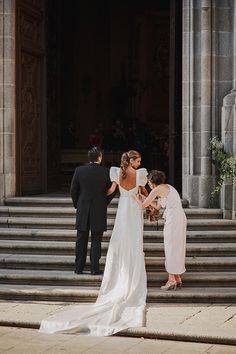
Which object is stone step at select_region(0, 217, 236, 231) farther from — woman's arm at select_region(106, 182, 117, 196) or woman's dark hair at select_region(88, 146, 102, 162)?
woman's dark hair at select_region(88, 146, 102, 162)

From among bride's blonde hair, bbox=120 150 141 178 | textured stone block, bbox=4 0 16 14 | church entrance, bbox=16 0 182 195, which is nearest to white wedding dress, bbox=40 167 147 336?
bride's blonde hair, bbox=120 150 141 178

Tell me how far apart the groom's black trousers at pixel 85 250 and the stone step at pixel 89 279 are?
0.48 feet

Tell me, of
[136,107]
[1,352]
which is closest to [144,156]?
[136,107]

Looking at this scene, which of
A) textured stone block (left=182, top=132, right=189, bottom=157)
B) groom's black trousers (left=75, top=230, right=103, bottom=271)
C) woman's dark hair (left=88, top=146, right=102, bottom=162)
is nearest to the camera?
groom's black trousers (left=75, top=230, right=103, bottom=271)

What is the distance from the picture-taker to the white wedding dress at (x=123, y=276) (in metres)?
9.23

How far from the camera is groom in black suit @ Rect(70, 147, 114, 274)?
10.9 metres

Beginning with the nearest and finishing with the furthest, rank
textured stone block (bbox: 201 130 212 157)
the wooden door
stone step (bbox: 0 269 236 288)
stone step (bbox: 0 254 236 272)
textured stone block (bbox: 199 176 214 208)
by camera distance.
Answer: stone step (bbox: 0 269 236 288) → stone step (bbox: 0 254 236 272) → textured stone block (bbox: 199 176 214 208) → textured stone block (bbox: 201 130 212 157) → the wooden door

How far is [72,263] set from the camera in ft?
37.4

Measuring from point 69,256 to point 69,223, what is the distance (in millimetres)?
909

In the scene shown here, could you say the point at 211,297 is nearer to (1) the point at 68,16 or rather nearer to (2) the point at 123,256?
(2) the point at 123,256

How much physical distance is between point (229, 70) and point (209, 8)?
1063 mm

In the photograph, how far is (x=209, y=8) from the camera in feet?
43.7

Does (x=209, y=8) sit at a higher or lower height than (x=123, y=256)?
higher

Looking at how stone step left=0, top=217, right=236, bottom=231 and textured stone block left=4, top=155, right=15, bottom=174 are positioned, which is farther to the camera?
textured stone block left=4, top=155, right=15, bottom=174
